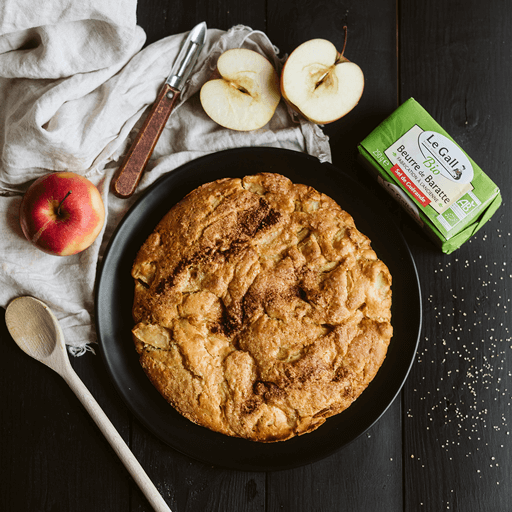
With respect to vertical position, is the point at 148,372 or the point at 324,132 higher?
the point at 324,132

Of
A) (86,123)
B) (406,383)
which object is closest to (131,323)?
(86,123)

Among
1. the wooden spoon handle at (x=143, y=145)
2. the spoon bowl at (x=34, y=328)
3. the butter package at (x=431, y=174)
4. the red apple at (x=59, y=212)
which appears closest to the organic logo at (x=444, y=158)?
the butter package at (x=431, y=174)

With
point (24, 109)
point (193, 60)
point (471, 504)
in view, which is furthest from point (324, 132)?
point (471, 504)

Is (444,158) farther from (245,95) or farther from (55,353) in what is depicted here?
(55,353)

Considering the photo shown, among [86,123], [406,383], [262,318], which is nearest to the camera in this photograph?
[262,318]

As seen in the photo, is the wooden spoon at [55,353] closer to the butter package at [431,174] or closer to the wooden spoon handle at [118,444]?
the wooden spoon handle at [118,444]

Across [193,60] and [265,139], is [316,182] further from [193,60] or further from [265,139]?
[193,60]

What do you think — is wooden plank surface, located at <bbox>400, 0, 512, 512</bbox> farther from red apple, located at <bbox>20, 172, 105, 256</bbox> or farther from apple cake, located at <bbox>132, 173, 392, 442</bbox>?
red apple, located at <bbox>20, 172, 105, 256</bbox>
